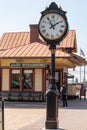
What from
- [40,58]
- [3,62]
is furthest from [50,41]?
[3,62]

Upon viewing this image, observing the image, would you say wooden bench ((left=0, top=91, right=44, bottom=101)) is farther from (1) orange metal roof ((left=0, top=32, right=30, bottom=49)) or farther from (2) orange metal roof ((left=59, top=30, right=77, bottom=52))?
(1) orange metal roof ((left=0, top=32, right=30, bottom=49))

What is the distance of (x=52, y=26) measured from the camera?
14.8m

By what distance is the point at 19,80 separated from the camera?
3078cm

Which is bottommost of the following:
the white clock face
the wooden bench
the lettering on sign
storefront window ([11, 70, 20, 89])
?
the wooden bench

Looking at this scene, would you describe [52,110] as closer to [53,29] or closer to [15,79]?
[53,29]

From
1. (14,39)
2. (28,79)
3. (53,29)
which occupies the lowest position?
(28,79)

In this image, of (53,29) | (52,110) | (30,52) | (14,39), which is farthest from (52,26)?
(14,39)

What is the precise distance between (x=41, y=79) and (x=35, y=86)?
2.19 ft

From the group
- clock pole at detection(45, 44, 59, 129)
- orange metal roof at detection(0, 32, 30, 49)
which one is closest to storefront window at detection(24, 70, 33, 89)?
orange metal roof at detection(0, 32, 30, 49)

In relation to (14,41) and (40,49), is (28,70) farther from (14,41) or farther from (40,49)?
(14,41)

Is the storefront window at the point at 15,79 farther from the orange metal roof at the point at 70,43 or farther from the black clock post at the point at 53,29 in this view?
the black clock post at the point at 53,29

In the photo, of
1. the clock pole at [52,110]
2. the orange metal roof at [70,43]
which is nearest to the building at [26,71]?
the orange metal roof at [70,43]

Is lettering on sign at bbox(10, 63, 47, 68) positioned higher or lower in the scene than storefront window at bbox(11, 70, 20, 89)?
higher

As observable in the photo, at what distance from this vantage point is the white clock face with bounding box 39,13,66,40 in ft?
48.1
